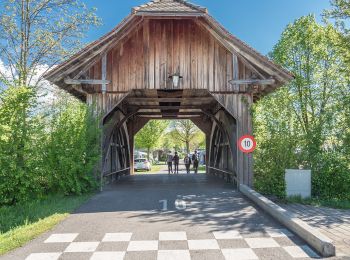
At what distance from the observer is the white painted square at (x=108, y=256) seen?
5705 millimetres

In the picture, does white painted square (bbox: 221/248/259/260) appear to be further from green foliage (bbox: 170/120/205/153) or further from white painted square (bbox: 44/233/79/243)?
green foliage (bbox: 170/120/205/153)

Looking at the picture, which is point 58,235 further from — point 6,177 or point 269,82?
point 269,82

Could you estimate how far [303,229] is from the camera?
668 cm

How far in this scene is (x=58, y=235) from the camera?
7082mm

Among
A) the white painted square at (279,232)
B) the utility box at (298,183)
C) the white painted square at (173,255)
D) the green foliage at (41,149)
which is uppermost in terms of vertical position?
the green foliage at (41,149)

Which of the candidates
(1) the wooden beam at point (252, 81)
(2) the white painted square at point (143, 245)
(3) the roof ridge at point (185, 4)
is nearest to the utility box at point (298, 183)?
(1) the wooden beam at point (252, 81)

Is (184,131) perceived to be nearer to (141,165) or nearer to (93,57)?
(141,165)

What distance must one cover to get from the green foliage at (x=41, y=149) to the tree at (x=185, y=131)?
38405 mm

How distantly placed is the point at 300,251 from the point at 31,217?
6125mm

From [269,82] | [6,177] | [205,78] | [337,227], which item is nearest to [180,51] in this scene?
[205,78]

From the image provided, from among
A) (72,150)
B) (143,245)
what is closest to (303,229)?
(143,245)

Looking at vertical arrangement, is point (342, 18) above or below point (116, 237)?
above

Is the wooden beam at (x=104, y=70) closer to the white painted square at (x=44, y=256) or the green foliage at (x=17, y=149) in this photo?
the green foliage at (x=17, y=149)

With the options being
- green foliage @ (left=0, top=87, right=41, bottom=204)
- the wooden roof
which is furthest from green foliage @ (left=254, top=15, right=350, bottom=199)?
green foliage @ (left=0, top=87, right=41, bottom=204)
